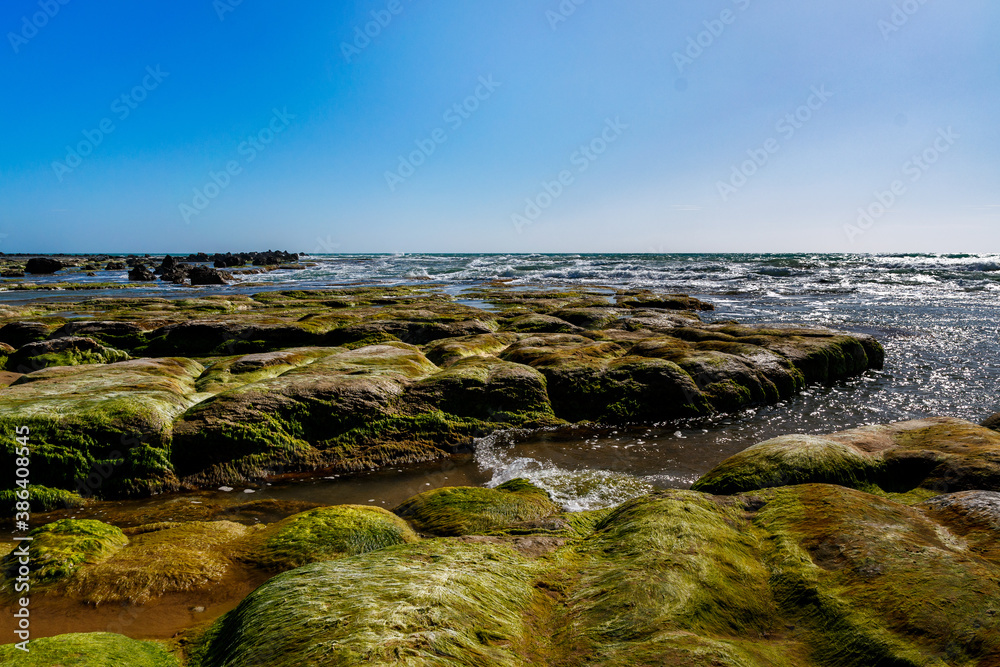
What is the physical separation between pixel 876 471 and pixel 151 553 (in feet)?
40.5

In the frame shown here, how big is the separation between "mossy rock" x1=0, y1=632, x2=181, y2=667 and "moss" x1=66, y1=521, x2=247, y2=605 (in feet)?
5.51

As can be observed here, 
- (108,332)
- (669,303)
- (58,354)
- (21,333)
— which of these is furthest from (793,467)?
(669,303)

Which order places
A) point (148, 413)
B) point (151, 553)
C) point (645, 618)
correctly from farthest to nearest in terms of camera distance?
point (148, 413)
point (151, 553)
point (645, 618)

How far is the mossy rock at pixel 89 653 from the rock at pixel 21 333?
949 inches

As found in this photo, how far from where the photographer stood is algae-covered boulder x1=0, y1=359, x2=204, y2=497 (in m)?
9.87

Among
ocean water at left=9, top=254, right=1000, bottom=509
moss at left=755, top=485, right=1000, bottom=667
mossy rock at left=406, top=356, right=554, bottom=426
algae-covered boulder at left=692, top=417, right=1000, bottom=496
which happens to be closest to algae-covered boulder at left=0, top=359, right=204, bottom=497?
ocean water at left=9, top=254, right=1000, bottom=509

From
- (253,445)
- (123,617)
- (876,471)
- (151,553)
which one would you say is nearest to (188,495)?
(253,445)

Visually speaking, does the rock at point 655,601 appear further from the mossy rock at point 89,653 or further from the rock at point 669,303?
the rock at point 669,303

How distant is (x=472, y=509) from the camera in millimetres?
7953

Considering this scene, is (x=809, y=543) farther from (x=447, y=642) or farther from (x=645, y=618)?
(x=447, y=642)

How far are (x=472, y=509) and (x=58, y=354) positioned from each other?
63.7ft

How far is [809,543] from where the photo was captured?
5.73 metres

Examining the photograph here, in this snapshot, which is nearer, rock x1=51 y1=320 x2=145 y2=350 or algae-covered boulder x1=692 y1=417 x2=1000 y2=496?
algae-covered boulder x1=692 y1=417 x2=1000 y2=496

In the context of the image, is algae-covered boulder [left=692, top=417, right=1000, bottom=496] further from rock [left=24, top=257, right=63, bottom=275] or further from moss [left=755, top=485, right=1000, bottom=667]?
rock [left=24, top=257, right=63, bottom=275]
